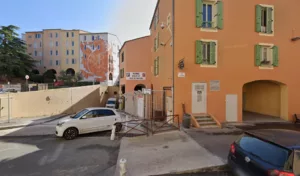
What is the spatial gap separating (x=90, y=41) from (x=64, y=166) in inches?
1985

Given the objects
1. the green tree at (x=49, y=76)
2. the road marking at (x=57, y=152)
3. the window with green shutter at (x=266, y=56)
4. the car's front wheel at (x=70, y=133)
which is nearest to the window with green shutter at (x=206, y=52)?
the window with green shutter at (x=266, y=56)

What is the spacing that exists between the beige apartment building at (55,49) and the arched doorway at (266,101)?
4855 cm

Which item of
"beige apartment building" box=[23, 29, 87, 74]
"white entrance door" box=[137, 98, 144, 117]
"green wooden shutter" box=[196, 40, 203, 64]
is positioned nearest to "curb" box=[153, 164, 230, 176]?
"green wooden shutter" box=[196, 40, 203, 64]

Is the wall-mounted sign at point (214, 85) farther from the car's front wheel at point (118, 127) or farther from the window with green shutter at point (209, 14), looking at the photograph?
the car's front wheel at point (118, 127)

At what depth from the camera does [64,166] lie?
233 inches

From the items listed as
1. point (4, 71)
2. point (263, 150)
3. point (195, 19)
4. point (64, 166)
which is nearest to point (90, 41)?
point (4, 71)

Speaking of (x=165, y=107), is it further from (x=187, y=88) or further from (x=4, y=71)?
(x=4, y=71)

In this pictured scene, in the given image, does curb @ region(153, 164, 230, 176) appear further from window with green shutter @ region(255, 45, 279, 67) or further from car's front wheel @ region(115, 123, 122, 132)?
window with green shutter @ region(255, 45, 279, 67)

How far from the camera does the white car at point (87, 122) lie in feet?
30.1

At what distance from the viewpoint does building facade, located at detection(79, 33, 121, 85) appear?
48.9m

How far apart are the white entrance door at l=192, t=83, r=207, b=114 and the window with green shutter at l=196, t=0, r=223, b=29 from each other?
3.88 meters

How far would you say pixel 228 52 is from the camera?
11.3 meters

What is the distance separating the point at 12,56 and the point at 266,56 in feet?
176

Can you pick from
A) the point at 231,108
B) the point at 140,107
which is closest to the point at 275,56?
the point at 231,108
